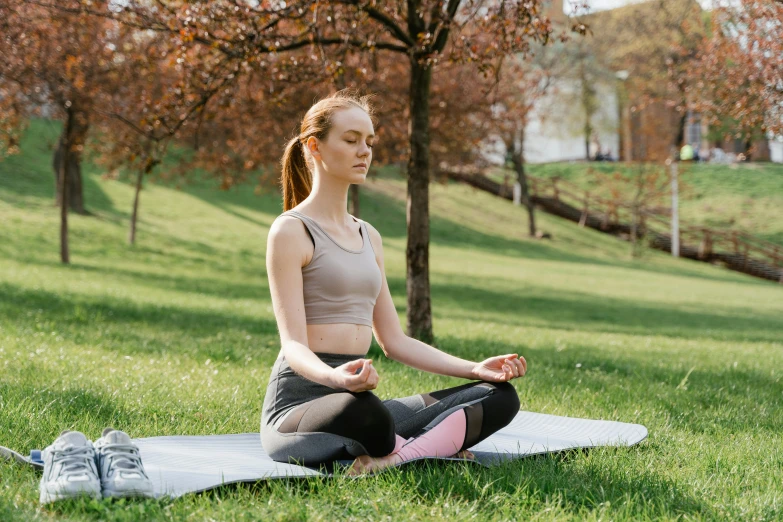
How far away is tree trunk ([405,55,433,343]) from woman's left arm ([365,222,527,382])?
507 cm

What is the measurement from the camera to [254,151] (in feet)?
58.7

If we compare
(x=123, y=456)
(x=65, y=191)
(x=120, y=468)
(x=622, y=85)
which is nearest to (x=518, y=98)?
(x=65, y=191)

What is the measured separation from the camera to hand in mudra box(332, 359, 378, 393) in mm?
3447

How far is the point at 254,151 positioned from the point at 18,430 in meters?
13.8

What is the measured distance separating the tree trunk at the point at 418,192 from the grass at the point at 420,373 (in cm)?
84

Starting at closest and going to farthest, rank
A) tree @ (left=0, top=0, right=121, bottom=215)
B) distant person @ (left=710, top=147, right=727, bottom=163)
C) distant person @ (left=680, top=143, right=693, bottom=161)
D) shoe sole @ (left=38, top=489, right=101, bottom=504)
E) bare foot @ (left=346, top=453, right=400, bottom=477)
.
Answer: shoe sole @ (left=38, top=489, right=101, bottom=504), bare foot @ (left=346, top=453, right=400, bottom=477), tree @ (left=0, top=0, right=121, bottom=215), distant person @ (left=680, top=143, right=693, bottom=161), distant person @ (left=710, top=147, right=727, bottom=163)

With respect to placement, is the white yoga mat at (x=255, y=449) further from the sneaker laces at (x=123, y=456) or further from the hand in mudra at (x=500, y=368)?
the hand in mudra at (x=500, y=368)

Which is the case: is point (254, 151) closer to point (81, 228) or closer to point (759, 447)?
point (81, 228)

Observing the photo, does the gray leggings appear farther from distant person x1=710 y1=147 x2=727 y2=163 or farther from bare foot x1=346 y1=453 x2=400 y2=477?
distant person x1=710 y1=147 x2=727 y2=163

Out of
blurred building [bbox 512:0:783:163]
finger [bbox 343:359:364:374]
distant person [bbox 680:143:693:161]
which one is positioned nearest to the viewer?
finger [bbox 343:359:364:374]

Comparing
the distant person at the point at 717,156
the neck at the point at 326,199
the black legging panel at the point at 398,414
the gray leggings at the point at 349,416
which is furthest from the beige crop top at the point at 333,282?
the distant person at the point at 717,156

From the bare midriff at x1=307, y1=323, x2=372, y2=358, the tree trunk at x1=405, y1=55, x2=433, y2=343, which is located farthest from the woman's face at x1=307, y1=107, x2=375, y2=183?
the tree trunk at x1=405, y1=55, x2=433, y2=343

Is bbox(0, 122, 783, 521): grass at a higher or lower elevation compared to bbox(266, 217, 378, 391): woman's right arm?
lower

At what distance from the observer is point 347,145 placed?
4195 mm
